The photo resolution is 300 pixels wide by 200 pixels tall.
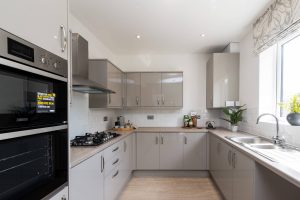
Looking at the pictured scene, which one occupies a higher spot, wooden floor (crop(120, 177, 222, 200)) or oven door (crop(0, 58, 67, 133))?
oven door (crop(0, 58, 67, 133))

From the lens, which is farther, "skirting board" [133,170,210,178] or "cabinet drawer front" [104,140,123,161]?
"skirting board" [133,170,210,178]

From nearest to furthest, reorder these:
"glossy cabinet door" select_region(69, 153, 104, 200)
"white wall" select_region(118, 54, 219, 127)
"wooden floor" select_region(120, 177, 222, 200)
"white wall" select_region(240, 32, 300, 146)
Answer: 1. "glossy cabinet door" select_region(69, 153, 104, 200)
2. "white wall" select_region(240, 32, 300, 146)
3. "wooden floor" select_region(120, 177, 222, 200)
4. "white wall" select_region(118, 54, 219, 127)

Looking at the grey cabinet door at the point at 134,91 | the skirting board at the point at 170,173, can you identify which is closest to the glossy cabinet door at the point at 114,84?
the grey cabinet door at the point at 134,91

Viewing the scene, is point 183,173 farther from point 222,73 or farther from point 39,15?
point 39,15

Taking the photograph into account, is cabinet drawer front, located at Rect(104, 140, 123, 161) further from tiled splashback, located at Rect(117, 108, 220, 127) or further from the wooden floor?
tiled splashback, located at Rect(117, 108, 220, 127)

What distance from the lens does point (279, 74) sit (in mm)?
2635

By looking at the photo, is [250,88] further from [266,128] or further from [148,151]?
[148,151]

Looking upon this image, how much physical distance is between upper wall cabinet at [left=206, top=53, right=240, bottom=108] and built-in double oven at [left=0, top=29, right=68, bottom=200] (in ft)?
9.82

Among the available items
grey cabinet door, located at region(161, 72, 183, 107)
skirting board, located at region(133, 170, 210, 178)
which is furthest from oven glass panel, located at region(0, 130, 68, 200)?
grey cabinet door, located at region(161, 72, 183, 107)

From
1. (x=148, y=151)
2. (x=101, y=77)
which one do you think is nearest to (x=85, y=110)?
(x=101, y=77)

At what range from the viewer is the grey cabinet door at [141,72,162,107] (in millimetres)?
4102

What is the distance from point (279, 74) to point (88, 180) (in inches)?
107

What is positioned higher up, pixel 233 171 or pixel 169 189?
pixel 233 171

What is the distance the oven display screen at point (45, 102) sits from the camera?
94cm
